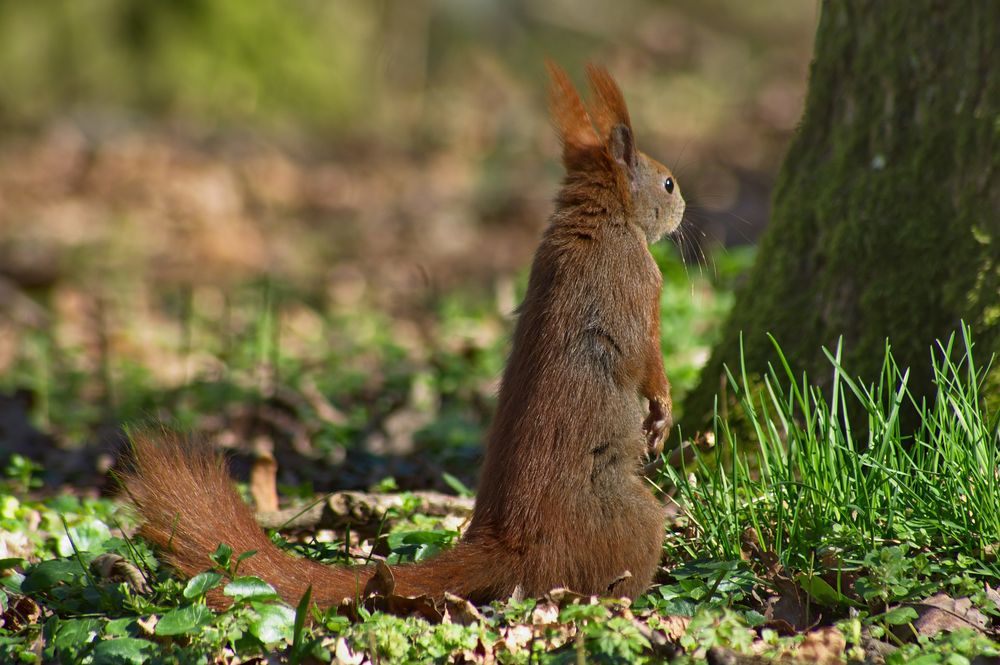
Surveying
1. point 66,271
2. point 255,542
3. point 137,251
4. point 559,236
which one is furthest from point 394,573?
point 137,251

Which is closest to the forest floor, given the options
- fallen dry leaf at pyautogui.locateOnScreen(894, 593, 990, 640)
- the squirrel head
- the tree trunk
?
fallen dry leaf at pyautogui.locateOnScreen(894, 593, 990, 640)

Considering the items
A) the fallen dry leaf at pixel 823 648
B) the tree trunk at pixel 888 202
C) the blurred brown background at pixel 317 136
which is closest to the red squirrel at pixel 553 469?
the fallen dry leaf at pixel 823 648

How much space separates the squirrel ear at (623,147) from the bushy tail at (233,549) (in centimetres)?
112

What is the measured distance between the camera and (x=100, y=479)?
4.27 m

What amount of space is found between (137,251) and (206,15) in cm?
379

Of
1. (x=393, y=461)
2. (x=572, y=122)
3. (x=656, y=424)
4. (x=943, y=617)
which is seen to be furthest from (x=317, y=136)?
(x=943, y=617)

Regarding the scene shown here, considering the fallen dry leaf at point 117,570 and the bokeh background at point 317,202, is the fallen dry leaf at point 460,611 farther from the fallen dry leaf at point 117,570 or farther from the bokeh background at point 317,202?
the bokeh background at point 317,202

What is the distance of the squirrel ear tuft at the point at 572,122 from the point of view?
114 inches

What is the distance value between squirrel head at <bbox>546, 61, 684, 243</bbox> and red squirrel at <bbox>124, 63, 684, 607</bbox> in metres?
0.01

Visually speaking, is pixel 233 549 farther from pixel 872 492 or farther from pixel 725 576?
pixel 872 492

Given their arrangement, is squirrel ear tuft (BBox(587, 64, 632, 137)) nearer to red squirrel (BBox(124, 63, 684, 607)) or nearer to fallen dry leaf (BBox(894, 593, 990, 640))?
red squirrel (BBox(124, 63, 684, 607))

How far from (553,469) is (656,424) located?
44cm

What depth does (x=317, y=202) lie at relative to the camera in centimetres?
1053

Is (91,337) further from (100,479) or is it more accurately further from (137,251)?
(100,479)
